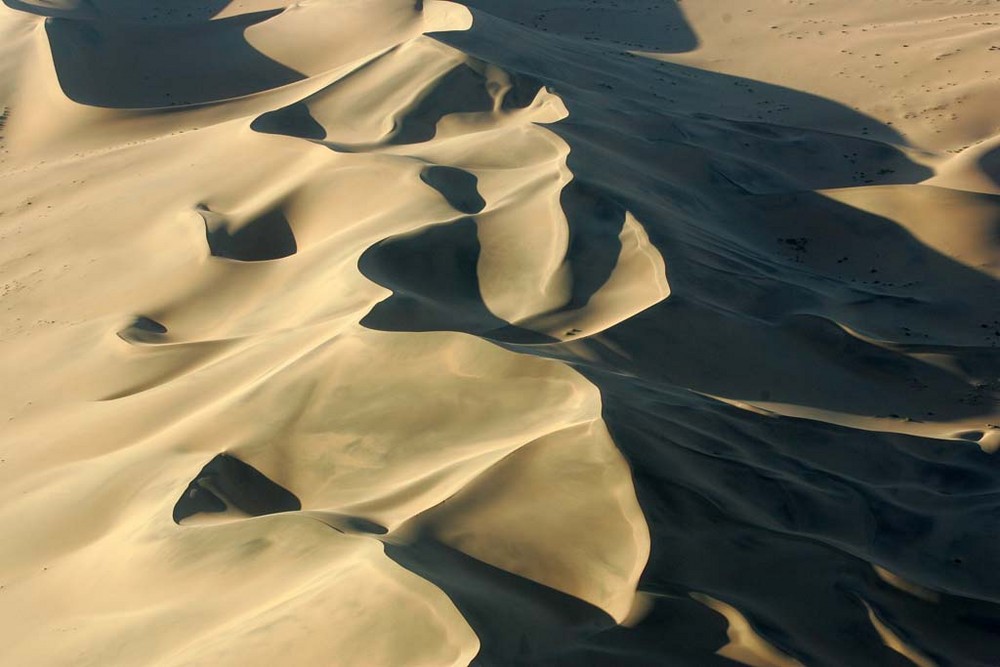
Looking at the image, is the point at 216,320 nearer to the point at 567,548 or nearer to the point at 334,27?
the point at 567,548

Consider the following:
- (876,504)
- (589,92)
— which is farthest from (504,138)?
(876,504)

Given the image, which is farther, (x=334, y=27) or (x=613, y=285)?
(x=334, y=27)

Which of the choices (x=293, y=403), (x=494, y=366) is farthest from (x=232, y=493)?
(x=494, y=366)

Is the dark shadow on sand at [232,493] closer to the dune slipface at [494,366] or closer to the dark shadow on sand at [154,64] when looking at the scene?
the dune slipface at [494,366]

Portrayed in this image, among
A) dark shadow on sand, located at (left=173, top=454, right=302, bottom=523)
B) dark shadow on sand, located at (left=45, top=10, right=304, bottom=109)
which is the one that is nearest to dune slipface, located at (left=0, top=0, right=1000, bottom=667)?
dark shadow on sand, located at (left=173, top=454, right=302, bottom=523)

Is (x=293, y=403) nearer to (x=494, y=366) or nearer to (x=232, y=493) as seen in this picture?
(x=232, y=493)

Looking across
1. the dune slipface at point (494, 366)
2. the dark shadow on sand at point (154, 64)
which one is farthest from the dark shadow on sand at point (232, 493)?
the dark shadow on sand at point (154, 64)

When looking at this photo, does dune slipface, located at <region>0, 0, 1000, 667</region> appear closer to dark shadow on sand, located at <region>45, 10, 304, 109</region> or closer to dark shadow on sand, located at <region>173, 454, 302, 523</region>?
dark shadow on sand, located at <region>173, 454, 302, 523</region>

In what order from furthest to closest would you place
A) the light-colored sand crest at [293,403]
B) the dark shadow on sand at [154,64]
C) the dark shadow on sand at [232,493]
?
the dark shadow on sand at [154,64] → the dark shadow on sand at [232,493] → the light-colored sand crest at [293,403]
